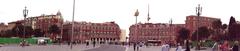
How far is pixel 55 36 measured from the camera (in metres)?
189

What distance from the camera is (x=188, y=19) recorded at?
7785 inches

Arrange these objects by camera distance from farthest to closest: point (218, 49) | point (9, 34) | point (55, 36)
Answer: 1. point (55, 36)
2. point (9, 34)
3. point (218, 49)

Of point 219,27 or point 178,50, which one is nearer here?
point 178,50

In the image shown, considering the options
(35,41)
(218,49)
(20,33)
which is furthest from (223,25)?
(218,49)

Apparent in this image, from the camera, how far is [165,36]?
655 feet

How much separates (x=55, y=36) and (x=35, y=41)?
231ft

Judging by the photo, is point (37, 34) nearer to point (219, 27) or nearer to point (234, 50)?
point (219, 27)

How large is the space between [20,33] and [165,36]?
63.1 m

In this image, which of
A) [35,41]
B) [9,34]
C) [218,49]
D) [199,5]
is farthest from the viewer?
[9,34]

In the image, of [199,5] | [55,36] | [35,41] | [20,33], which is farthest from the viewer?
[55,36]

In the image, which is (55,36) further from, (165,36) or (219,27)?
(219,27)

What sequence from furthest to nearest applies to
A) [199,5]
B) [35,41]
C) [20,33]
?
[20,33] → [35,41] → [199,5]

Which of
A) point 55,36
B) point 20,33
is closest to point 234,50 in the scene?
point 20,33

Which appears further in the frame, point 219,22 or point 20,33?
point 20,33
